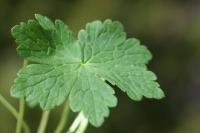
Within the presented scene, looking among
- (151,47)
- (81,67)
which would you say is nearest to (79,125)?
(81,67)

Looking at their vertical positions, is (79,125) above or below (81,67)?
below

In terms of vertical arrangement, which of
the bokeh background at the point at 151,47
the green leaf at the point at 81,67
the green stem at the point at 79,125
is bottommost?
the bokeh background at the point at 151,47

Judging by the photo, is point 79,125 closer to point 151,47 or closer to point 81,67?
point 81,67

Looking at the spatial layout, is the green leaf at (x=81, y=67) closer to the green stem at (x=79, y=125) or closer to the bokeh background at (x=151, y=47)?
the green stem at (x=79, y=125)

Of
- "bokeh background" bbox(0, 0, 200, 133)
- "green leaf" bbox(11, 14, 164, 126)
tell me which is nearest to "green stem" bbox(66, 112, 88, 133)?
"green leaf" bbox(11, 14, 164, 126)

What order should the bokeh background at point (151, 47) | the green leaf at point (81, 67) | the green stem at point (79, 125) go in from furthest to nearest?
the bokeh background at point (151, 47) → the green stem at point (79, 125) → the green leaf at point (81, 67)

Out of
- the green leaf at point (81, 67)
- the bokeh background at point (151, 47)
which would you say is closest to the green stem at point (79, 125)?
the green leaf at point (81, 67)

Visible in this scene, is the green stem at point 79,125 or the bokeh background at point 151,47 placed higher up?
the green stem at point 79,125
